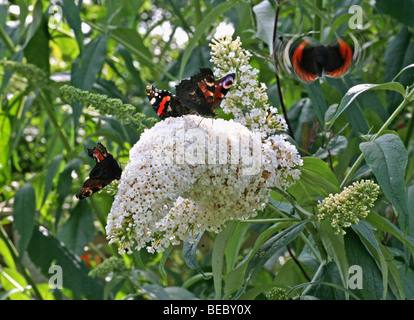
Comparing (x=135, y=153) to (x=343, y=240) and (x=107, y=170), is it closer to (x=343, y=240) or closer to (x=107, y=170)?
(x=107, y=170)

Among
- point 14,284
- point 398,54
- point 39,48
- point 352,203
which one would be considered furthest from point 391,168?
point 14,284

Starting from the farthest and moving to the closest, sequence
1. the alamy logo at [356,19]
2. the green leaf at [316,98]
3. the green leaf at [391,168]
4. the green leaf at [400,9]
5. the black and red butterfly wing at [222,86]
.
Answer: the green leaf at [400,9] < the alamy logo at [356,19] < the green leaf at [316,98] < the black and red butterfly wing at [222,86] < the green leaf at [391,168]

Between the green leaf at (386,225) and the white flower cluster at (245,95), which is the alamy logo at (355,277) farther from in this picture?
the white flower cluster at (245,95)

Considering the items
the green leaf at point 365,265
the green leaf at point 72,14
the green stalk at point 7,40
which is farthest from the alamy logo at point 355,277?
the green stalk at point 7,40

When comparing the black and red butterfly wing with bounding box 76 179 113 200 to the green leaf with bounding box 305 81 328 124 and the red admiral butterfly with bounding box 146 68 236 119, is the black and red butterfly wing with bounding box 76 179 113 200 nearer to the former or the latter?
the red admiral butterfly with bounding box 146 68 236 119

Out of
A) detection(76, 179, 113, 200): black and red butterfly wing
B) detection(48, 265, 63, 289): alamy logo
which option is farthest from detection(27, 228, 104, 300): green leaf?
detection(76, 179, 113, 200): black and red butterfly wing

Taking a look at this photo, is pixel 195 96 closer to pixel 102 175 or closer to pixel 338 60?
pixel 102 175
